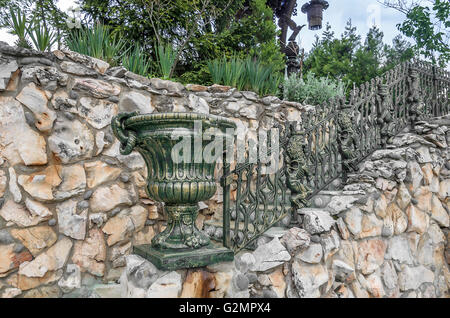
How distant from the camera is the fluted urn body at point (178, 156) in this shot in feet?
5.93

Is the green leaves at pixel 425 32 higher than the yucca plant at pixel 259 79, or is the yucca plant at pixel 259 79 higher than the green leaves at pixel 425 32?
the green leaves at pixel 425 32

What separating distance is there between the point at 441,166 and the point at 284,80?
2.71 metres

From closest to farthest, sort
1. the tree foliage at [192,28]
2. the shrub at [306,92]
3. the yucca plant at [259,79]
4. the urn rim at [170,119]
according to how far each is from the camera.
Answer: the urn rim at [170,119] → the yucca plant at [259,79] → the tree foliage at [192,28] → the shrub at [306,92]

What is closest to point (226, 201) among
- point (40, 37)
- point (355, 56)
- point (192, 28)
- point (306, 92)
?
point (40, 37)

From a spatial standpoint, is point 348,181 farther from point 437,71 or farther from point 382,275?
point 437,71

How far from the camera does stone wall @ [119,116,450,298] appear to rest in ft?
6.23

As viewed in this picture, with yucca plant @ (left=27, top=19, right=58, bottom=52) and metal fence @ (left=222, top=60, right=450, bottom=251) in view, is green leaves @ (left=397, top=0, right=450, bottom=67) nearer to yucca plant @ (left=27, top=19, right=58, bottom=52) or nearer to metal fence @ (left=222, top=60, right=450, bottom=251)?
metal fence @ (left=222, top=60, right=450, bottom=251)

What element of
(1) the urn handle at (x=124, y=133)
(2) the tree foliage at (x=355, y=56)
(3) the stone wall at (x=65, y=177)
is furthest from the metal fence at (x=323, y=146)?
(2) the tree foliage at (x=355, y=56)

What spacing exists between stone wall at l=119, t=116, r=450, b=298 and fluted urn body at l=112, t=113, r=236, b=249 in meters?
0.28

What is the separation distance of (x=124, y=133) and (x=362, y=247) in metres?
2.31

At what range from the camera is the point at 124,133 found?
6.53 feet

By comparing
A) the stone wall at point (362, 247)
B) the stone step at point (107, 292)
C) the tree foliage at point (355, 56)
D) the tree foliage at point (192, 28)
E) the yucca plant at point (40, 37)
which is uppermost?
the tree foliage at point (355, 56)

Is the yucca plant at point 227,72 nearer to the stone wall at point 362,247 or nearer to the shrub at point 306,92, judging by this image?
the shrub at point 306,92
